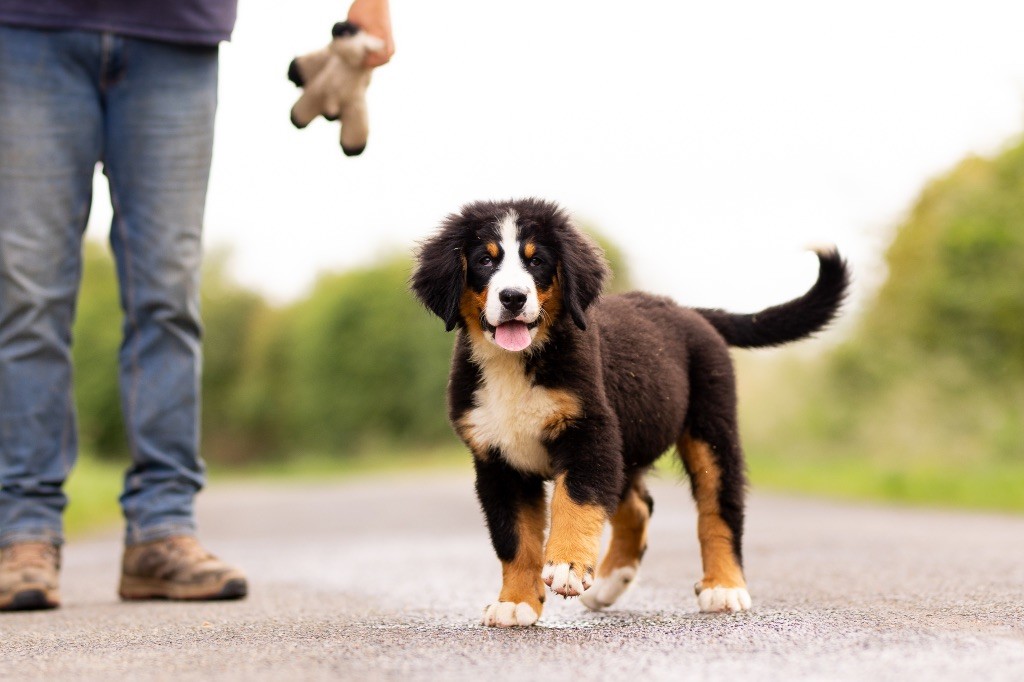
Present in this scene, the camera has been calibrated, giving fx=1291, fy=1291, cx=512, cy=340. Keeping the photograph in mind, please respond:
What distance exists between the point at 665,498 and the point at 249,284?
3984 centimetres

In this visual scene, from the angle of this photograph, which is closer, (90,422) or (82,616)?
(82,616)

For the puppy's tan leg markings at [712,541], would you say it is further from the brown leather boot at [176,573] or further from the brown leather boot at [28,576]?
the brown leather boot at [28,576]

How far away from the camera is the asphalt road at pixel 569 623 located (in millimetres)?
2645

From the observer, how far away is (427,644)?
3.06 m

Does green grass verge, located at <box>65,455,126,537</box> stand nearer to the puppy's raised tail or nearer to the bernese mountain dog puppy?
the puppy's raised tail

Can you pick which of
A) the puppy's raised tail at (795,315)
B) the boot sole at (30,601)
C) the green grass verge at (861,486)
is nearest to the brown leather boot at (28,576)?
the boot sole at (30,601)

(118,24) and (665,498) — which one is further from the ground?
(118,24)

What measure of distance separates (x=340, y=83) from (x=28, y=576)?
196 centimetres

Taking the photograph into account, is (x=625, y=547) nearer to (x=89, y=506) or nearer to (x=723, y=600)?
(x=723, y=600)

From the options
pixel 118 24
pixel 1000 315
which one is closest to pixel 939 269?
pixel 1000 315

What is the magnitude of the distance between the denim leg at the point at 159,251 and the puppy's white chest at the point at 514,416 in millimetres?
1555

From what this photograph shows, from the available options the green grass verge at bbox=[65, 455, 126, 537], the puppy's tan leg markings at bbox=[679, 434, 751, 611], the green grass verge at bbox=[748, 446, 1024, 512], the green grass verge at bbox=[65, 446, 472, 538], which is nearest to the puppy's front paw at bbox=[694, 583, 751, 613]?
the puppy's tan leg markings at bbox=[679, 434, 751, 611]

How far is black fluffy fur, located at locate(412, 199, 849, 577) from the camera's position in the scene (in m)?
3.59

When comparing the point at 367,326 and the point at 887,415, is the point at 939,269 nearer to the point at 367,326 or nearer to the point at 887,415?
the point at 887,415
